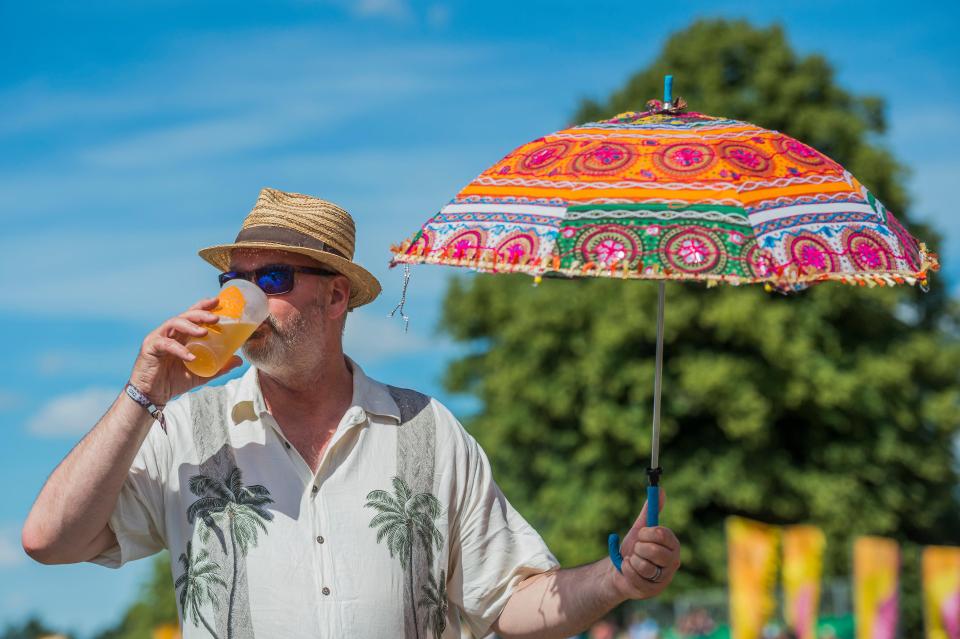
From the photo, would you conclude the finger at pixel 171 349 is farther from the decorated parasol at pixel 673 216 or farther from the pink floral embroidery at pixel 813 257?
the pink floral embroidery at pixel 813 257

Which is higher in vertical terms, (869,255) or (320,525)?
(869,255)

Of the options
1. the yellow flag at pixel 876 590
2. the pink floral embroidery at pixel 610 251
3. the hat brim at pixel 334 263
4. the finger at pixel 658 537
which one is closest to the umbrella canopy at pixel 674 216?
the pink floral embroidery at pixel 610 251

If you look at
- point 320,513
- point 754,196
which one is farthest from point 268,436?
point 754,196

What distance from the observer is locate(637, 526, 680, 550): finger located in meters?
3.41

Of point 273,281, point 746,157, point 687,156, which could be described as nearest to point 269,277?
point 273,281

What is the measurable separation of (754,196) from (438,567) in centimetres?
137

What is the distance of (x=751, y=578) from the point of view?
1481 centimetres

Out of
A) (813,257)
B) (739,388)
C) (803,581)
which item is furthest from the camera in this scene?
(739,388)

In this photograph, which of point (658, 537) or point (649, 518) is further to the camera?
point (649, 518)

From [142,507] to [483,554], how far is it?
98 centimetres

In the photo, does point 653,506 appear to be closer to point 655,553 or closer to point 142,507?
point 655,553

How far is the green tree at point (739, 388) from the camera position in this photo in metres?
20.8

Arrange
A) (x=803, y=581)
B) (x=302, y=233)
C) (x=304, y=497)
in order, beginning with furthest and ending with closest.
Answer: (x=803, y=581) < (x=302, y=233) < (x=304, y=497)

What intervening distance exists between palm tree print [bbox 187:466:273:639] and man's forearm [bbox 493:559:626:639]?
0.81 meters
